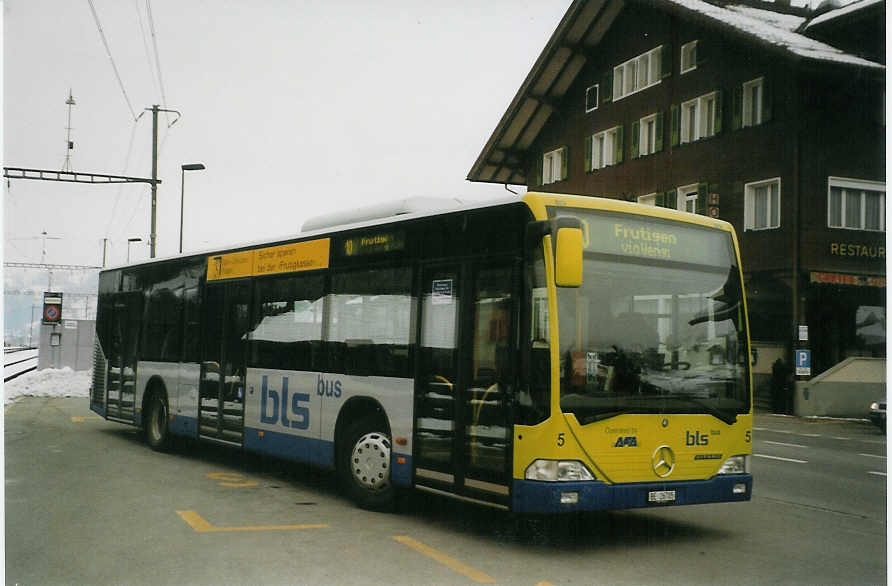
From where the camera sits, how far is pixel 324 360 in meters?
10.2

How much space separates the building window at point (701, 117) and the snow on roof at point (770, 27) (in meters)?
2.40

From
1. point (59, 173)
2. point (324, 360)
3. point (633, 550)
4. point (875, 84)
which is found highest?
point (875, 84)

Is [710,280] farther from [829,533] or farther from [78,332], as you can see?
[78,332]


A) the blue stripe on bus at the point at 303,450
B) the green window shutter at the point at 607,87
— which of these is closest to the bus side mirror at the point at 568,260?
the blue stripe on bus at the point at 303,450

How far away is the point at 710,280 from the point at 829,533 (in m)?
2.51

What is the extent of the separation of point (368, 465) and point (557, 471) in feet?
8.65

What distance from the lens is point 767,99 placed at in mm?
29328

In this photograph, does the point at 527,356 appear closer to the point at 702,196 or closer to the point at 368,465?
the point at 368,465

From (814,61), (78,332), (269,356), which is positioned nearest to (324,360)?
(269,356)

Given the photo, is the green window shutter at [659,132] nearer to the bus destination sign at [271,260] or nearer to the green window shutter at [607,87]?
the green window shutter at [607,87]

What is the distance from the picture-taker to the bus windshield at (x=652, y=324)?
7379 mm

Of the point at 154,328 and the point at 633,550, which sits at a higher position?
the point at 154,328

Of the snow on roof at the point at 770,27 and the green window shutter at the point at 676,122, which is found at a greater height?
the snow on roof at the point at 770,27

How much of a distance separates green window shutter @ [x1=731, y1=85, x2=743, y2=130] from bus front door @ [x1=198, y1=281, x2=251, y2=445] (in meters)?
22.0
